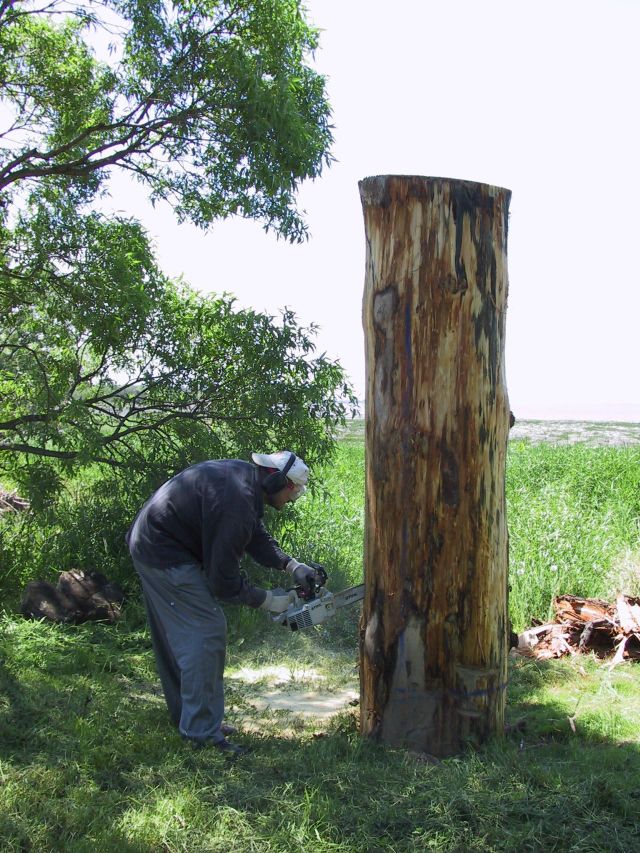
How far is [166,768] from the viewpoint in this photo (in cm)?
404

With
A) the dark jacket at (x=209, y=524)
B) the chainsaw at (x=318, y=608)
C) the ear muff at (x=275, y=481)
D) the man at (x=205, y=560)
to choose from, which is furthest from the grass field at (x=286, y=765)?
the ear muff at (x=275, y=481)

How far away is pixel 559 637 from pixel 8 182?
655cm

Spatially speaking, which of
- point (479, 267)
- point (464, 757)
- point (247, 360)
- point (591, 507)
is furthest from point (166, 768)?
point (591, 507)

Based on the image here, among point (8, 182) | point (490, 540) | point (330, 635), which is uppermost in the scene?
point (8, 182)

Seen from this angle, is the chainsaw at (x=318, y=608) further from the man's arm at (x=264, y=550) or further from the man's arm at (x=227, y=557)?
the man's arm at (x=264, y=550)

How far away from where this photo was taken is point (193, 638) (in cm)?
455

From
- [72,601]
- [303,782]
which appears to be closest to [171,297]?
[72,601]

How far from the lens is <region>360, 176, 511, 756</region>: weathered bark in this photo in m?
4.08

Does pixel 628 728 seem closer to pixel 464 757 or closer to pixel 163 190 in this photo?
pixel 464 757

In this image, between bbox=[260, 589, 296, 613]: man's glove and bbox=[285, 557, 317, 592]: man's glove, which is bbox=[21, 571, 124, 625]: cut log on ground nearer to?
bbox=[260, 589, 296, 613]: man's glove

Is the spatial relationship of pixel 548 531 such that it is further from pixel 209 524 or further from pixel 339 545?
pixel 209 524

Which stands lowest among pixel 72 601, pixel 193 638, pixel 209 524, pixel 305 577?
pixel 72 601

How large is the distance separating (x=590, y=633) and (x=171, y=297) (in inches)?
190

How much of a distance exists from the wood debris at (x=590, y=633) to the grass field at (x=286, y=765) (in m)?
0.20
